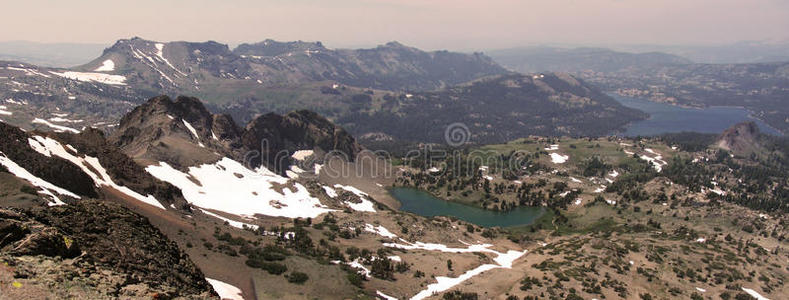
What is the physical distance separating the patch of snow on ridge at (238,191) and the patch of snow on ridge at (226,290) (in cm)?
5610

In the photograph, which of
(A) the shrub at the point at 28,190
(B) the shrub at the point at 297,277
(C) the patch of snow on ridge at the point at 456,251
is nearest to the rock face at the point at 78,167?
(A) the shrub at the point at 28,190

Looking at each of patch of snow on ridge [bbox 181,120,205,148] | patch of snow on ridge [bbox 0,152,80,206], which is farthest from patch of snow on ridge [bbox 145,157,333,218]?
patch of snow on ridge [bbox 0,152,80,206]

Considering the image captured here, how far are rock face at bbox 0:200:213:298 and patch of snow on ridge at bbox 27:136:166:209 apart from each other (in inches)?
1783

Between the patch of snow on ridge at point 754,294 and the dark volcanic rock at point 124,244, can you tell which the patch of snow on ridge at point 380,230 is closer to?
the dark volcanic rock at point 124,244

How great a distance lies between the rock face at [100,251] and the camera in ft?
60.0

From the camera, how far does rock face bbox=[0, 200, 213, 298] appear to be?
720 inches

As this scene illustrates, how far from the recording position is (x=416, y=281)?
67688 mm

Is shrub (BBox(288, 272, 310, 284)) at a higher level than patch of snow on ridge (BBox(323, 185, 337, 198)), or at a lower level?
higher

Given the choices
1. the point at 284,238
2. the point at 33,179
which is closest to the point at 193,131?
the point at 284,238

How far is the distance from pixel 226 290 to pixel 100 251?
21073 millimetres

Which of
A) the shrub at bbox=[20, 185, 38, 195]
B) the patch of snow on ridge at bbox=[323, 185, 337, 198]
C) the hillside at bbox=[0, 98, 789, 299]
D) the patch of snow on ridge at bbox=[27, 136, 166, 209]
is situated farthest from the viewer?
the patch of snow on ridge at bbox=[323, 185, 337, 198]

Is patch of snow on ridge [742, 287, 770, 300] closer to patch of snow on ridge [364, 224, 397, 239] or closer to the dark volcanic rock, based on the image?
patch of snow on ridge [364, 224, 397, 239]

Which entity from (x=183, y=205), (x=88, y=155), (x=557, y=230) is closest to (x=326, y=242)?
(x=183, y=205)

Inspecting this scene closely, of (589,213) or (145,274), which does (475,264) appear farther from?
(589,213)
